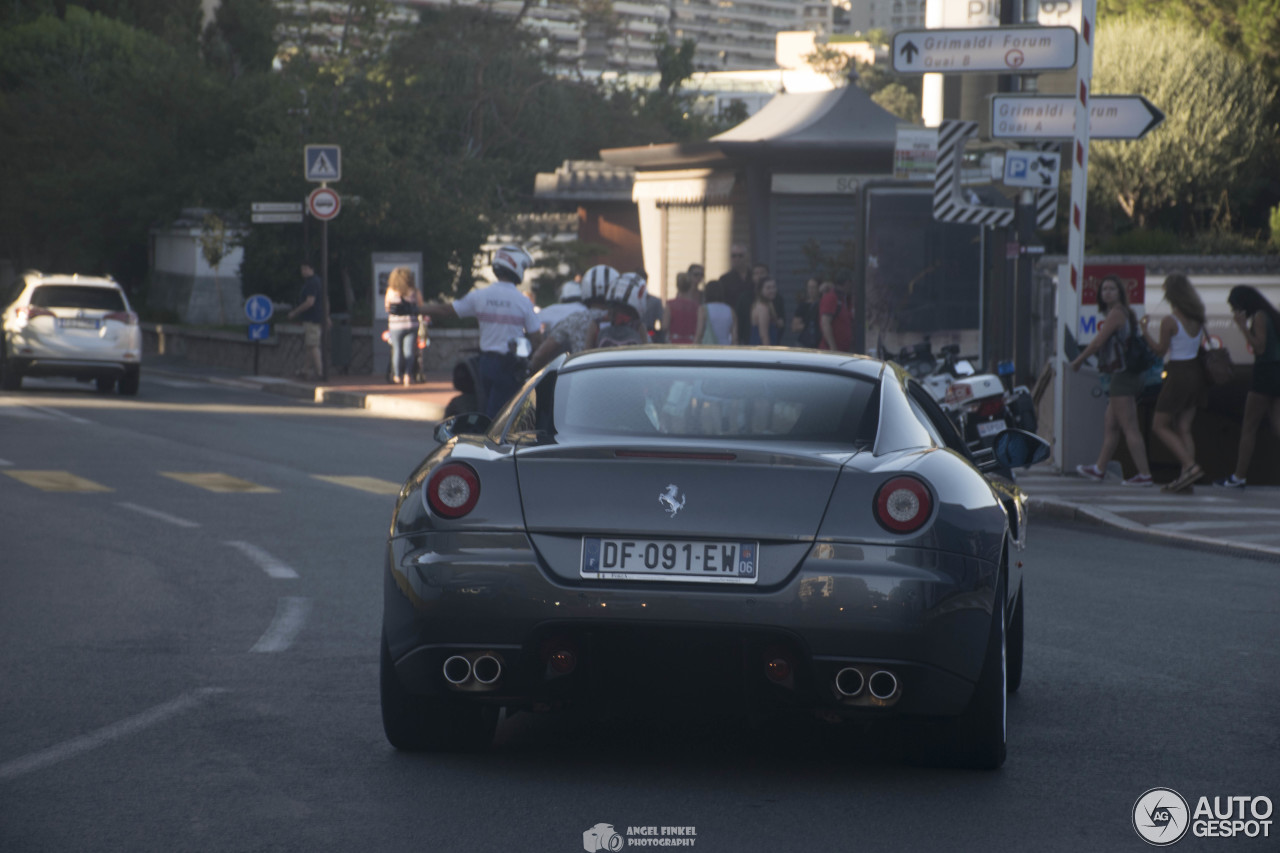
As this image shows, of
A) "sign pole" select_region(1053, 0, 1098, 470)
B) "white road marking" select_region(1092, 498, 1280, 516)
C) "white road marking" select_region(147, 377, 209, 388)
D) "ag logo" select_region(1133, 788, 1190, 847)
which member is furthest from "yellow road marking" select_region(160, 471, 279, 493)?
"white road marking" select_region(147, 377, 209, 388)

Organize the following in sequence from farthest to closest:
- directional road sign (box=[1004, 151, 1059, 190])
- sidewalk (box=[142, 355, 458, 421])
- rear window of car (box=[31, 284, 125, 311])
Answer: rear window of car (box=[31, 284, 125, 311]) → sidewalk (box=[142, 355, 458, 421]) → directional road sign (box=[1004, 151, 1059, 190])

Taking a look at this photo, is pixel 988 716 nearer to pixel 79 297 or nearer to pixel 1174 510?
pixel 1174 510

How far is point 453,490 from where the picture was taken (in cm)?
536

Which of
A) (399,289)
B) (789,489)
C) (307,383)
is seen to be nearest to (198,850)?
(789,489)

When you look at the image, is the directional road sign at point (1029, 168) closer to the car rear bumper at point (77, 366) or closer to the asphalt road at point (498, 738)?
the asphalt road at point (498, 738)

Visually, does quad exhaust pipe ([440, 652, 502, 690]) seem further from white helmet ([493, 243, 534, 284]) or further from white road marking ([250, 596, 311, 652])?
A: white helmet ([493, 243, 534, 284])

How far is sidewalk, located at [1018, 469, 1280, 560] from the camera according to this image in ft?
39.9

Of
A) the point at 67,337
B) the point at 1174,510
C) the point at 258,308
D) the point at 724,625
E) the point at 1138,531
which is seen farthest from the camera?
the point at 258,308

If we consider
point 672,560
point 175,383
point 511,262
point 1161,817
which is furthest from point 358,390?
point 1161,817

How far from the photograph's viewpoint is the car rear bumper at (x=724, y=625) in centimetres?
509

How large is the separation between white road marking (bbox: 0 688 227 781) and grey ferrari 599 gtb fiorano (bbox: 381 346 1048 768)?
1.06 m

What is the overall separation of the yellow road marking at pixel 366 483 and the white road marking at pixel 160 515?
6.49 feet

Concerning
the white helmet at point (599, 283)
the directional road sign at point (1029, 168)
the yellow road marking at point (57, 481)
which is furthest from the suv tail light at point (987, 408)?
the yellow road marking at point (57, 481)

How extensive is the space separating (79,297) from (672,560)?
24.3 meters
